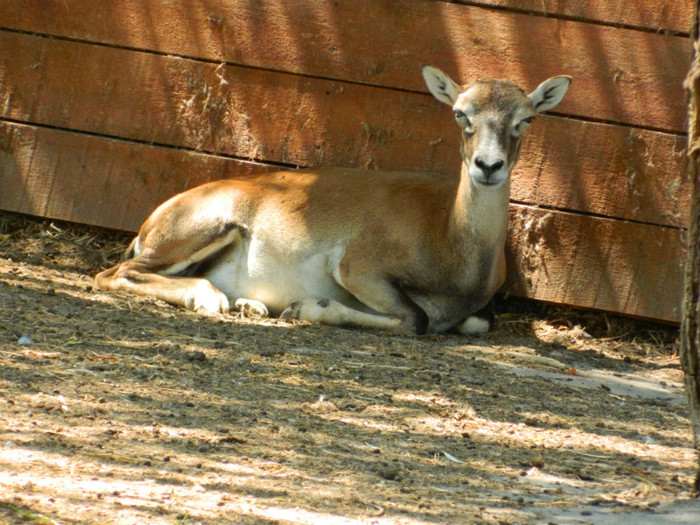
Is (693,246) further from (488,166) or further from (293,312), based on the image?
(293,312)

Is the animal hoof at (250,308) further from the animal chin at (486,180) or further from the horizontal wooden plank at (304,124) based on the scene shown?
the animal chin at (486,180)

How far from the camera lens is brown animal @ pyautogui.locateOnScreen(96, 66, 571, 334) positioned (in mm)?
5965

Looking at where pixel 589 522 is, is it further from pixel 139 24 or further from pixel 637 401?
pixel 139 24

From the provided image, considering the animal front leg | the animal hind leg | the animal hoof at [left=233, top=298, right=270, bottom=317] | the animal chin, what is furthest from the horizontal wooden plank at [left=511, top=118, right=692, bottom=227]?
the animal hind leg

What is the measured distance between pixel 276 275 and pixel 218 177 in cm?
82

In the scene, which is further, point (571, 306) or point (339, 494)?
point (571, 306)

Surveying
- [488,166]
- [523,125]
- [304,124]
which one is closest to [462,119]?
→ [523,125]

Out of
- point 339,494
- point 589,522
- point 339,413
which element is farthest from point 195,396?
point 589,522

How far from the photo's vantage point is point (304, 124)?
21.8ft

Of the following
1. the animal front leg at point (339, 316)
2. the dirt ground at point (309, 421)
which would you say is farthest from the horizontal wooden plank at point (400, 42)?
the dirt ground at point (309, 421)

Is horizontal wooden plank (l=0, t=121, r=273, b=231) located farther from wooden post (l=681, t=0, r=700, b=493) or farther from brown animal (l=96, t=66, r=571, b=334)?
wooden post (l=681, t=0, r=700, b=493)

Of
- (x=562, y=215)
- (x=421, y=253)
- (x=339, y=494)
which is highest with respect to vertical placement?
(x=562, y=215)

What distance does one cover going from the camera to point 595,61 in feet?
20.6

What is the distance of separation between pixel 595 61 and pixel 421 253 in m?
1.62
